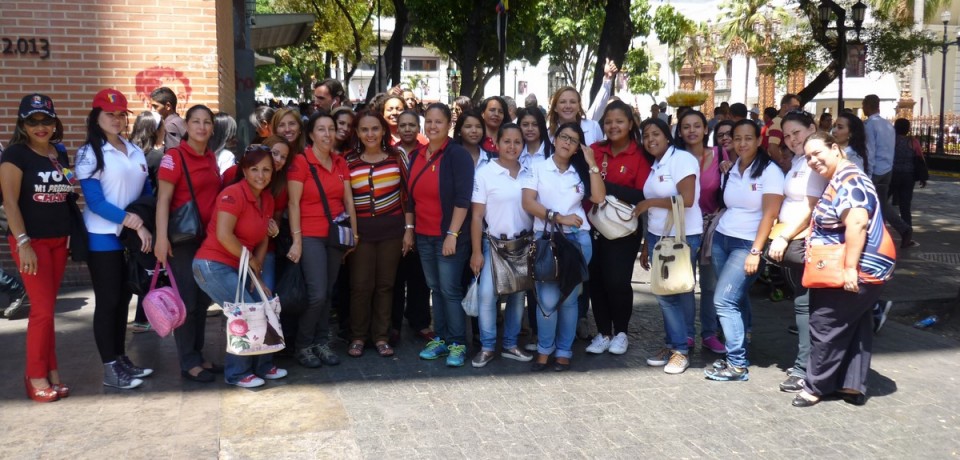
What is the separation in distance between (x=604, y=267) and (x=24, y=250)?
12.4 feet

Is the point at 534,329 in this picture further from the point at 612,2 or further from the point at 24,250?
the point at 612,2

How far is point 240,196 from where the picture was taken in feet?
17.8

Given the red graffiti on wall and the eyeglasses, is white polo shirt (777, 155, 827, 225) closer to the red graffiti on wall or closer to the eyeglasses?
the eyeglasses

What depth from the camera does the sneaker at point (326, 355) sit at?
20.4ft

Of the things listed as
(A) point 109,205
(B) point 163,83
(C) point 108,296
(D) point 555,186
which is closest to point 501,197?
(D) point 555,186

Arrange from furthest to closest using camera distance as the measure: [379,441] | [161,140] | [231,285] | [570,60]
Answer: [570,60] → [161,140] → [231,285] → [379,441]

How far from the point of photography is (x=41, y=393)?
537 cm

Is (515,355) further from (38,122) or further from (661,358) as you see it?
(38,122)

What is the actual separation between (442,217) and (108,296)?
7.34 ft

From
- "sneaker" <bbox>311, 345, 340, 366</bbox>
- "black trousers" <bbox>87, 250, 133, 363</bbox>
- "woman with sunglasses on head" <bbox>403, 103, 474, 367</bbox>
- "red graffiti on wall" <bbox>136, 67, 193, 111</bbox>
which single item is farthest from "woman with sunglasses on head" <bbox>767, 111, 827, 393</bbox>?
"red graffiti on wall" <bbox>136, 67, 193, 111</bbox>

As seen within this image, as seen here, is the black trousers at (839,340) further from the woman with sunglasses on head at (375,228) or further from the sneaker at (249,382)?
the sneaker at (249,382)

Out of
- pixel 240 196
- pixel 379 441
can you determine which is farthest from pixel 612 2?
pixel 379 441

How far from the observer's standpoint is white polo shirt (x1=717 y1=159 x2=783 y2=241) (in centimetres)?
571

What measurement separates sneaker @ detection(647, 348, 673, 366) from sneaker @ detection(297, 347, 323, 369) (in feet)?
7.66
